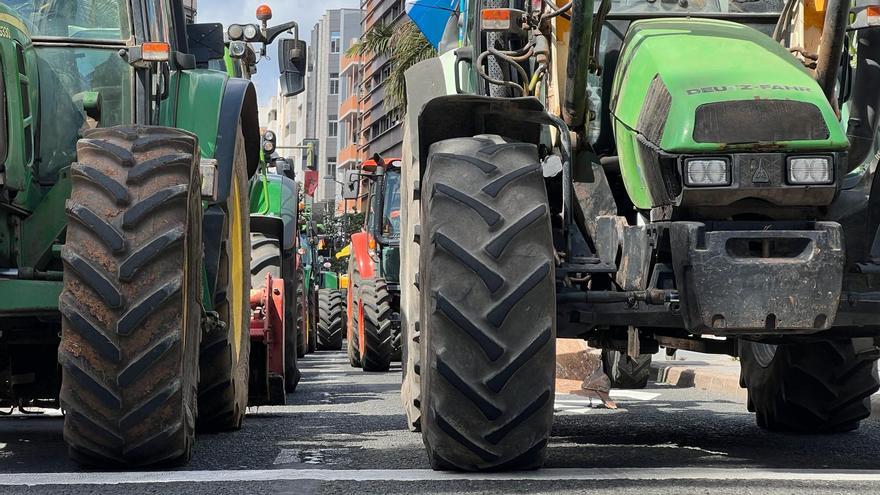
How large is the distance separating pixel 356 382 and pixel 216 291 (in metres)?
8.11

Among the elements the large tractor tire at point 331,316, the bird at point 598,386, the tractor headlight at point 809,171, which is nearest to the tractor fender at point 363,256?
the large tractor tire at point 331,316

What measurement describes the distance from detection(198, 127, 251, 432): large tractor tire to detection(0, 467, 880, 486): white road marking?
136 cm

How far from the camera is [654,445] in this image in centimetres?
834

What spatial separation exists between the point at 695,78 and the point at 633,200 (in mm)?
691

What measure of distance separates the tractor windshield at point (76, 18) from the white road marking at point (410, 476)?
2365 mm

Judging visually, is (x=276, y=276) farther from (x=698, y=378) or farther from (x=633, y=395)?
(x=698, y=378)

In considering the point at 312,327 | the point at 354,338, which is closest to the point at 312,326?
the point at 312,327

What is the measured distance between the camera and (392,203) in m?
18.6

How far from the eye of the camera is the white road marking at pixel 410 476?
20.3ft

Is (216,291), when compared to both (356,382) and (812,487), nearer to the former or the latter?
(812,487)

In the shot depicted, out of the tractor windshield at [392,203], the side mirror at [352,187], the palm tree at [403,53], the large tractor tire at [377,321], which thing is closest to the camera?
the large tractor tire at [377,321]

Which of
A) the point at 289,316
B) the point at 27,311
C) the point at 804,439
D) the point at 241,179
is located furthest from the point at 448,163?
the point at 289,316

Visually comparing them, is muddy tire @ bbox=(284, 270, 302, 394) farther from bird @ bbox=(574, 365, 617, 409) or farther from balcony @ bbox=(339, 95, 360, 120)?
balcony @ bbox=(339, 95, 360, 120)

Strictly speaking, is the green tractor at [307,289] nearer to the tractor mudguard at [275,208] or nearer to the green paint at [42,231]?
the tractor mudguard at [275,208]
